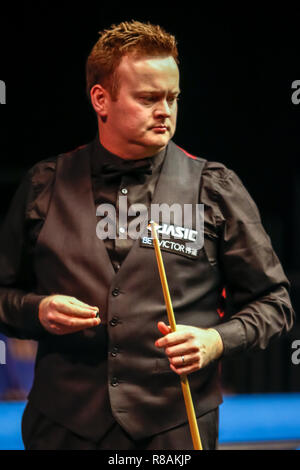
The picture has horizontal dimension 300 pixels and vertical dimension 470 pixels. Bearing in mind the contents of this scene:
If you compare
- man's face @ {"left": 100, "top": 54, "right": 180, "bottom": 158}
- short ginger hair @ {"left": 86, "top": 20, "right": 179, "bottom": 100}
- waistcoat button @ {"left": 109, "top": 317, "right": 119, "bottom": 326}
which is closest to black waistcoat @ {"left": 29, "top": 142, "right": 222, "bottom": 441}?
waistcoat button @ {"left": 109, "top": 317, "right": 119, "bottom": 326}

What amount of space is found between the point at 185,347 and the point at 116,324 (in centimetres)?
18

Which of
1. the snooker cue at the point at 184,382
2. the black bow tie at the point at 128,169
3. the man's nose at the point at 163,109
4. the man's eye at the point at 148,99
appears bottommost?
the snooker cue at the point at 184,382

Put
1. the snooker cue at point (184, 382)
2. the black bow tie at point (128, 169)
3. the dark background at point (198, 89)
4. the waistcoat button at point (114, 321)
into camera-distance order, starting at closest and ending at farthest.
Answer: the snooker cue at point (184, 382), the waistcoat button at point (114, 321), the black bow tie at point (128, 169), the dark background at point (198, 89)

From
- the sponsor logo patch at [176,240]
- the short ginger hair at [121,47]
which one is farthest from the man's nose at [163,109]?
the sponsor logo patch at [176,240]

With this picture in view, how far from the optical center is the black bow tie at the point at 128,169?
1.54 m

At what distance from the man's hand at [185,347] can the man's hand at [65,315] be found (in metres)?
0.14

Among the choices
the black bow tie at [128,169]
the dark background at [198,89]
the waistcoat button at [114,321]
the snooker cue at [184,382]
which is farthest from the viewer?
the dark background at [198,89]

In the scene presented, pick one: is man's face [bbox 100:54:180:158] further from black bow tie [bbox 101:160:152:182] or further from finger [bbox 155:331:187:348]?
finger [bbox 155:331:187:348]

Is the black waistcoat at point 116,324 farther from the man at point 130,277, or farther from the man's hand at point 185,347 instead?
the man's hand at point 185,347

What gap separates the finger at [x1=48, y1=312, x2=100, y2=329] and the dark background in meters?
1.01

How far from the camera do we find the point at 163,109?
1467mm

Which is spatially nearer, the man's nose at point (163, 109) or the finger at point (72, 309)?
the finger at point (72, 309)

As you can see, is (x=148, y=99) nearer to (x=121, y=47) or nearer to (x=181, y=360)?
(x=121, y=47)

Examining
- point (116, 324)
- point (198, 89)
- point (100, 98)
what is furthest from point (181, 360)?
point (198, 89)
